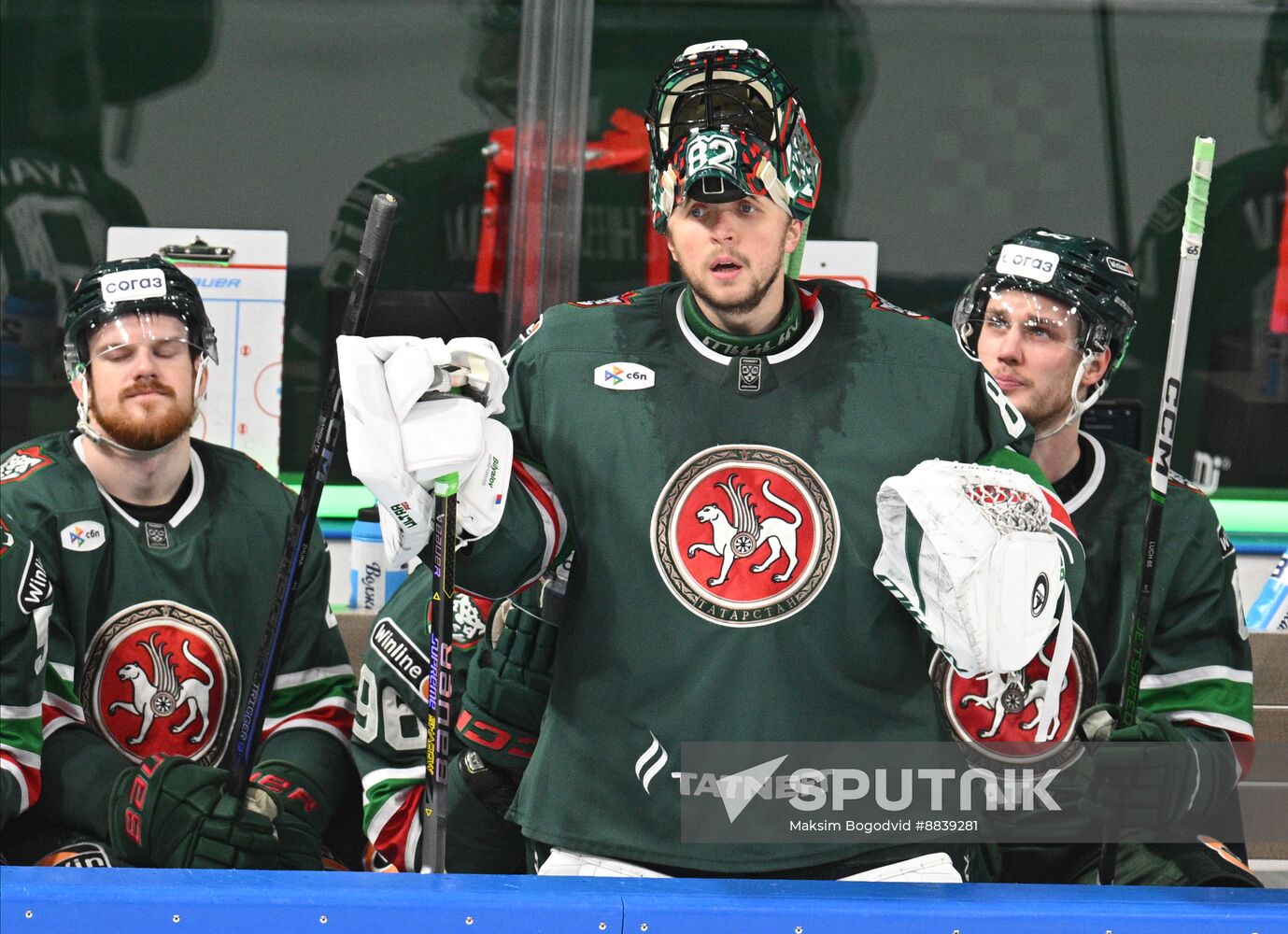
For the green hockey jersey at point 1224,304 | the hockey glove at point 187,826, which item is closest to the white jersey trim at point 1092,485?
the hockey glove at point 187,826

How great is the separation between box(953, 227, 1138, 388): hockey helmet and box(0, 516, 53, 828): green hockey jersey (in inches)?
Answer: 54.4

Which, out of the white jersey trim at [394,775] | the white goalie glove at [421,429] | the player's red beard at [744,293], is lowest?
the white jersey trim at [394,775]

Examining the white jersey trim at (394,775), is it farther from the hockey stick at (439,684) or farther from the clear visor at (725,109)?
the clear visor at (725,109)

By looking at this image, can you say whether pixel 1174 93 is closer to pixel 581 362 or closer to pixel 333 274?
pixel 333 274

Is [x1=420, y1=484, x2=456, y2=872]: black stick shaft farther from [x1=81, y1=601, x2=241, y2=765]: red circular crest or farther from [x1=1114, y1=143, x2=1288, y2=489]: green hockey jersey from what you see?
[x1=1114, y1=143, x2=1288, y2=489]: green hockey jersey

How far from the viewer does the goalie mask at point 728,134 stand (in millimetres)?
1995

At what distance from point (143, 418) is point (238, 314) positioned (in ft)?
6.68

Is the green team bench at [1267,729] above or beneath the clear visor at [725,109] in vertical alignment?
beneath

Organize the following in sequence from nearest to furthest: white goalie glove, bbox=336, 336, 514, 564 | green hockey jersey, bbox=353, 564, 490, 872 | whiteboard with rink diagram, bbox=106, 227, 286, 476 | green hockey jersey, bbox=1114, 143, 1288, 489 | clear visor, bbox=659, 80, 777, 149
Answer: white goalie glove, bbox=336, 336, 514, 564 < clear visor, bbox=659, 80, 777, 149 < green hockey jersey, bbox=353, 564, 490, 872 < whiteboard with rink diagram, bbox=106, 227, 286, 476 < green hockey jersey, bbox=1114, 143, 1288, 489

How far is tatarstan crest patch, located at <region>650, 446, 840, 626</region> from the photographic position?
1.92 meters

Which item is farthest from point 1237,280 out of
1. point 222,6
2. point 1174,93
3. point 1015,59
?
point 222,6

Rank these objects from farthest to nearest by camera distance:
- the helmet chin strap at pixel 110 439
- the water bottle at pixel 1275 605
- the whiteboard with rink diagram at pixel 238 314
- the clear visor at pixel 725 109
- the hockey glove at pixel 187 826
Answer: the whiteboard with rink diagram at pixel 238 314 < the water bottle at pixel 1275 605 < the helmet chin strap at pixel 110 439 < the hockey glove at pixel 187 826 < the clear visor at pixel 725 109

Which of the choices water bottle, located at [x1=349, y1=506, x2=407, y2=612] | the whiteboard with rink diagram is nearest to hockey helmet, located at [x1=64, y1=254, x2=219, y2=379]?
water bottle, located at [x1=349, y1=506, x2=407, y2=612]

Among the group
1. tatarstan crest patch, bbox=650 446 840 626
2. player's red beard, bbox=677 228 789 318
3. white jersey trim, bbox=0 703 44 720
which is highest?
player's red beard, bbox=677 228 789 318
